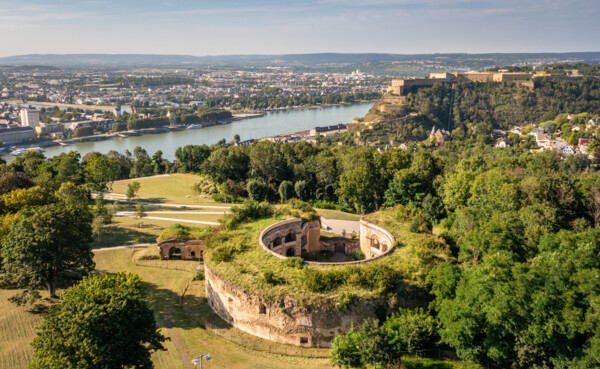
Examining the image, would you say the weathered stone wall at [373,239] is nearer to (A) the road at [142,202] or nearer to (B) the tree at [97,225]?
(A) the road at [142,202]

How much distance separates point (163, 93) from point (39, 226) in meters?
162

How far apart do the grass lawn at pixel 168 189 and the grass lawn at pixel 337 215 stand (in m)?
9.35

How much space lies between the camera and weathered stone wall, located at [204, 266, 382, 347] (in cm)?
1725

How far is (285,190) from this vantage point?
126ft

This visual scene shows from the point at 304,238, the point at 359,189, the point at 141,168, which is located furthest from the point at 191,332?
the point at 141,168

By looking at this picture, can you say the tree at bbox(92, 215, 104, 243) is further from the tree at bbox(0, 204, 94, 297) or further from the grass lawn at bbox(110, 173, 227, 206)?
the grass lawn at bbox(110, 173, 227, 206)

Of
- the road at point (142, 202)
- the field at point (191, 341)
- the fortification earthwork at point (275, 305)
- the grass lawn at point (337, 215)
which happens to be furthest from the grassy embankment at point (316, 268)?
the road at point (142, 202)

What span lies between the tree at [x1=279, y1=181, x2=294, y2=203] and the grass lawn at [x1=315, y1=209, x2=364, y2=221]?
3735 mm

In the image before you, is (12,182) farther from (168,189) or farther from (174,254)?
(168,189)

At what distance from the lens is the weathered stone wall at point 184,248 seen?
85.4 ft

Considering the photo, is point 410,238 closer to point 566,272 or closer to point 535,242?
point 535,242

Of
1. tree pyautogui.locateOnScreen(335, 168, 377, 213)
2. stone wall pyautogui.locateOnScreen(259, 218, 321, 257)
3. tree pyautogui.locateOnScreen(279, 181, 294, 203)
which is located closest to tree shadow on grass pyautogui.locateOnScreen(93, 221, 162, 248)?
stone wall pyautogui.locateOnScreen(259, 218, 321, 257)

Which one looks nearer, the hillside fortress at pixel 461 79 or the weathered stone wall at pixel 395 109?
the weathered stone wall at pixel 395 109

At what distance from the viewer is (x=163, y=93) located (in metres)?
172
